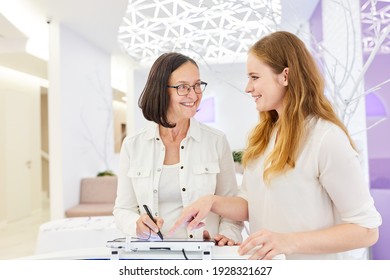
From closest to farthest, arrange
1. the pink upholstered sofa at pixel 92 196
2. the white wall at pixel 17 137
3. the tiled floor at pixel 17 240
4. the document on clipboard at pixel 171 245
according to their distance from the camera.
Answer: the document on clipboard at pixel 171 245
the tiled floor at pixel 17 240
the white wall at pixel 17 137
the pink upholstered sofa at pixel 92 196

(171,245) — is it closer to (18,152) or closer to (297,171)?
(297,171)

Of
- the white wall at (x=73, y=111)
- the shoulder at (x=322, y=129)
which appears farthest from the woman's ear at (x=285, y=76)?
the white wall at (x=73, y=111)

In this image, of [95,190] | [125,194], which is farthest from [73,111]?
[125,194]

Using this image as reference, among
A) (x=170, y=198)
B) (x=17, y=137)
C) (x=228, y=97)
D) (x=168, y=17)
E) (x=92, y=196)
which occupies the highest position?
(x=168, y=17)

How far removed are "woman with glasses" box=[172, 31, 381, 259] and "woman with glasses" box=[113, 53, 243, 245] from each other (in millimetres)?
129

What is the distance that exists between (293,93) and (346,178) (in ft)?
0.82

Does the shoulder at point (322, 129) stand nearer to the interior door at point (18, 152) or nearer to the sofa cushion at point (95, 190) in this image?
the interior door at point (18, 152)

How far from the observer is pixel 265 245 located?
34.2 inches

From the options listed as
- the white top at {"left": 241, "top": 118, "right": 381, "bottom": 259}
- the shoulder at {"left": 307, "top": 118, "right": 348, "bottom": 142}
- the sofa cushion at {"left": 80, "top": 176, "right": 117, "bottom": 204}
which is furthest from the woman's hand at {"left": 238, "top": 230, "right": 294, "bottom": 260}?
the sofa cushion at {"left": 80, "top": 176, "right": 117, "bottom": 204}

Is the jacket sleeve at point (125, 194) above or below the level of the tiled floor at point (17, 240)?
above

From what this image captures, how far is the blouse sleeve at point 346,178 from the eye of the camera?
0.85m


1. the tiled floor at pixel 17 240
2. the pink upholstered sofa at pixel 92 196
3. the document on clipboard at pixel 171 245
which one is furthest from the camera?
the pink upholstered sofa at pixel 92 196

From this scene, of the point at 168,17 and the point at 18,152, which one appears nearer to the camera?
the point at 168,17

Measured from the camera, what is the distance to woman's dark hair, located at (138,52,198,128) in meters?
1.13
